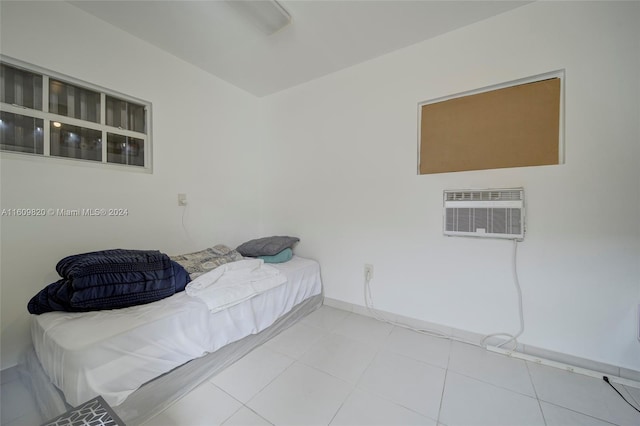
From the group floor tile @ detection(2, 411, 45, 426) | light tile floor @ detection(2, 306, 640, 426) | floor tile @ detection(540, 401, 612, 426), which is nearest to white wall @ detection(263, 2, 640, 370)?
light tile floor @ detection(2, 306, 640, 426)

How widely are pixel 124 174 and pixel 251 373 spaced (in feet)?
6.01

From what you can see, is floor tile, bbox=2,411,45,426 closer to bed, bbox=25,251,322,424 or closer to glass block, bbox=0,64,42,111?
bed, bbox=25,251,322,424

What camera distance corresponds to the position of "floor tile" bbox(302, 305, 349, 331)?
2.10 metres

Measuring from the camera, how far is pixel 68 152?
169 centimetres

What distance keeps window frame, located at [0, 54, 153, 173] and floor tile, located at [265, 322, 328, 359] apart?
1.84 metres

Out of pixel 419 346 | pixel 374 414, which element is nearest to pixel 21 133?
pixel 374 414

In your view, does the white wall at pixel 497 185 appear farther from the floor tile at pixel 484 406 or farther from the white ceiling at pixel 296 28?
the floor tile at pixel 484 406

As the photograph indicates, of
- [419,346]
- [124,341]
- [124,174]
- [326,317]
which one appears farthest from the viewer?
[326,317]

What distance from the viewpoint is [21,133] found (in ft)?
5.01

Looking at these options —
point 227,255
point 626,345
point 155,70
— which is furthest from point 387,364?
point 155,70

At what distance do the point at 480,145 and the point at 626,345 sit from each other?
1.51 meters

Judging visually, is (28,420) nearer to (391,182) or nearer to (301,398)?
(301,398)

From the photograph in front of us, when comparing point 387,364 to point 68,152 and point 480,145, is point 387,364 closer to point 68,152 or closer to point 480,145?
point 480,145

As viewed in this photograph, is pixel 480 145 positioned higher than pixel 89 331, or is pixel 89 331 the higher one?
pixel 480 145
